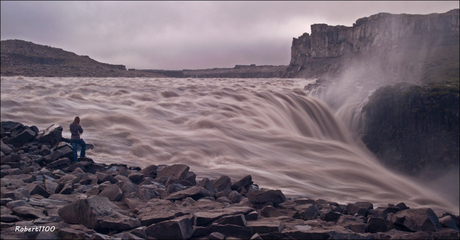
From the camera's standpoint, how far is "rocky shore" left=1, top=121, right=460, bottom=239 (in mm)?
A: 3801

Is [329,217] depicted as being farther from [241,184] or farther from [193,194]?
[193,194]

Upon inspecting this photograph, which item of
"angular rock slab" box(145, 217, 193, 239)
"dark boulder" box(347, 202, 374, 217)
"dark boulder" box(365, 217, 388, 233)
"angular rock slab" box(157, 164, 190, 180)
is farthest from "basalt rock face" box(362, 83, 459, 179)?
"angular rock slab" box(145, 217, 193, 239)

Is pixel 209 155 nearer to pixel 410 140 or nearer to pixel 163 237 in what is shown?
pixel 163 237

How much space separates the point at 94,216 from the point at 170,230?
94 cm

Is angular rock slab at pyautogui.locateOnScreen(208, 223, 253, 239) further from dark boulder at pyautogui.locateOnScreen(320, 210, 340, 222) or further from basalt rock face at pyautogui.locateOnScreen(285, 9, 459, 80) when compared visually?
basalt rock face at pyautogui.locateOnScreen(285, 9, 459, 80)

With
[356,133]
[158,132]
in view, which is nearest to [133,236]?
[158,132]

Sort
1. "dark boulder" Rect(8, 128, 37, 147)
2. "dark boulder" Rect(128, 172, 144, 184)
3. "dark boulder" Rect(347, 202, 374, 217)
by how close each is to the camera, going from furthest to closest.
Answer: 1. "dark boulder" Rect(8, 128, 37, 147)
2. "dark boulder" Rect(128, 172, 144, 184)
3. "dark boulder" Rect(347, 202, 374, 217)

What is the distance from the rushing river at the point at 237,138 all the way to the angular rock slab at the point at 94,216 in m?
4.45

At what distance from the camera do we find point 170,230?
3756 millimetres

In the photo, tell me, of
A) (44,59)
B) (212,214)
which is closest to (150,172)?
(212,214)

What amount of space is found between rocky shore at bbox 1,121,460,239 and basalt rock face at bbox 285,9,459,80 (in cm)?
6065

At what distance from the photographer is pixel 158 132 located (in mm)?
12734

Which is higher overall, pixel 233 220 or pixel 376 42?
pixel 376 42

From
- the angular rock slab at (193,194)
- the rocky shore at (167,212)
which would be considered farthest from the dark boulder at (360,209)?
the angular rock slab at (193,194)
